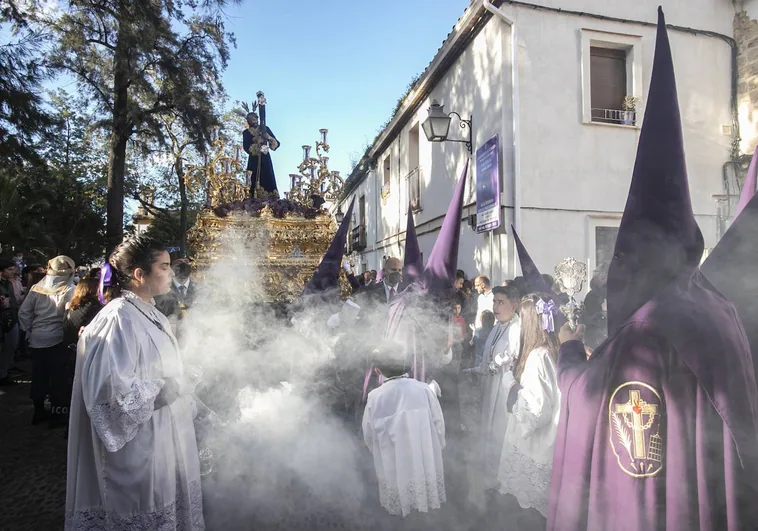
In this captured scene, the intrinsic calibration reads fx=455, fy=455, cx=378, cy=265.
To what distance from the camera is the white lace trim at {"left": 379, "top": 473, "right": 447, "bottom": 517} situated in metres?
3.01

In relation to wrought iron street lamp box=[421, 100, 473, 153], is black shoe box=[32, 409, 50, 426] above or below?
below

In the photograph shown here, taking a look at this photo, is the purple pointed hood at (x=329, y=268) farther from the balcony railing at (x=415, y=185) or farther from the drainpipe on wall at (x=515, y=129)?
the balcony railing at (x=415, y=185)

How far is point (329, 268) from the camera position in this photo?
181 inches

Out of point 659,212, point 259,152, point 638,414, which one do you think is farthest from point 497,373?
point 259,152

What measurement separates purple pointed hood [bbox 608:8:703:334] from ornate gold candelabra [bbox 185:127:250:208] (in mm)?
4820

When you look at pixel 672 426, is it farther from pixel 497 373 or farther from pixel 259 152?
pixel 259 152

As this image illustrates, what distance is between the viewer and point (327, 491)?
338cm

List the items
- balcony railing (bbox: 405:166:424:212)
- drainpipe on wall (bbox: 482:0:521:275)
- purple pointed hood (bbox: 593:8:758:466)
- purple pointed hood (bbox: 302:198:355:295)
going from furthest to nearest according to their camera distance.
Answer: balcony railing (bbox: 405:166:424:212) < drainpipe on wall (bbox: 482:0:521:275) < purple pointed hood (bbox: 302:198:355:295) < purple pointed hood (bbox: 593:8:758:466)

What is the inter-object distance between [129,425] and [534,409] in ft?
7.57

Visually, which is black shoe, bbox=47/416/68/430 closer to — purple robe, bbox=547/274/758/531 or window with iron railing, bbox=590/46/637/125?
purple robe, bbox=547/274/758/531

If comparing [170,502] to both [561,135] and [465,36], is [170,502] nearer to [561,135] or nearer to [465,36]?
[561,135]

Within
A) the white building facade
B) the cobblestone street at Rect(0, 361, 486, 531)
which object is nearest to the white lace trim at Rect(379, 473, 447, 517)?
the cobblestone street at Rect(0, 361, 486, 531)

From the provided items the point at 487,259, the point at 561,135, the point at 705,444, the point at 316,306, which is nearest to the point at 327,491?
the point at 316,306

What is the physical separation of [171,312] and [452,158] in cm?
756
